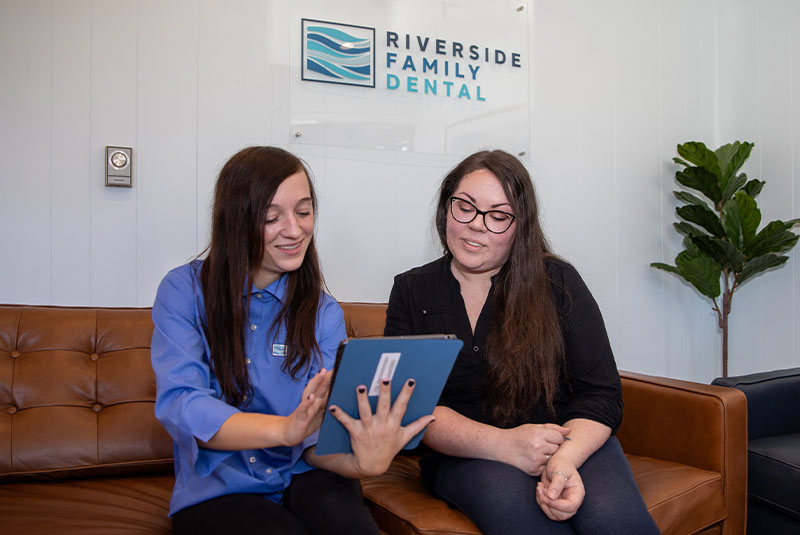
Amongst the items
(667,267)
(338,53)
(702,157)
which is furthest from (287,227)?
(702,157)

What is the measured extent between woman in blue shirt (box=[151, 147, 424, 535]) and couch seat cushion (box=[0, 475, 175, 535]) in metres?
0.19

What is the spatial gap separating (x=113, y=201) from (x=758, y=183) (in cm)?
301

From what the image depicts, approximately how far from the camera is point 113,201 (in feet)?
7.75

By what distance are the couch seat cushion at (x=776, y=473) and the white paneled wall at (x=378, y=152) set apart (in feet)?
4.03

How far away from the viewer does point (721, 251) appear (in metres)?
3.11

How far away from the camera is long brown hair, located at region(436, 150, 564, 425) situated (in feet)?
5.30

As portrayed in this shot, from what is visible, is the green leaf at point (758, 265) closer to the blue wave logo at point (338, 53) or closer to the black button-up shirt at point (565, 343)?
the black button-up shirt at point (565, 343)

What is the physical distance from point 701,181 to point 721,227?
0.80 feet

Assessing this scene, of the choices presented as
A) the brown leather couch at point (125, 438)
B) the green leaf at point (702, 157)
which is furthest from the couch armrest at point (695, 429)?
the green leaf at point (702, 157)

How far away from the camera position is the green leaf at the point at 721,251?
3.06 metres

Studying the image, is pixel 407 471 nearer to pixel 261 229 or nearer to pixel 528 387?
pixel 528 387

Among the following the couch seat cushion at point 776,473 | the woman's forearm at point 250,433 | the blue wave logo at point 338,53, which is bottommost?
the couch seat cushion at point 776,473

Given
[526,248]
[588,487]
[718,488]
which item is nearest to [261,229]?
[526,248]

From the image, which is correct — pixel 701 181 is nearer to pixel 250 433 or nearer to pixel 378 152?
pixel 378 152
